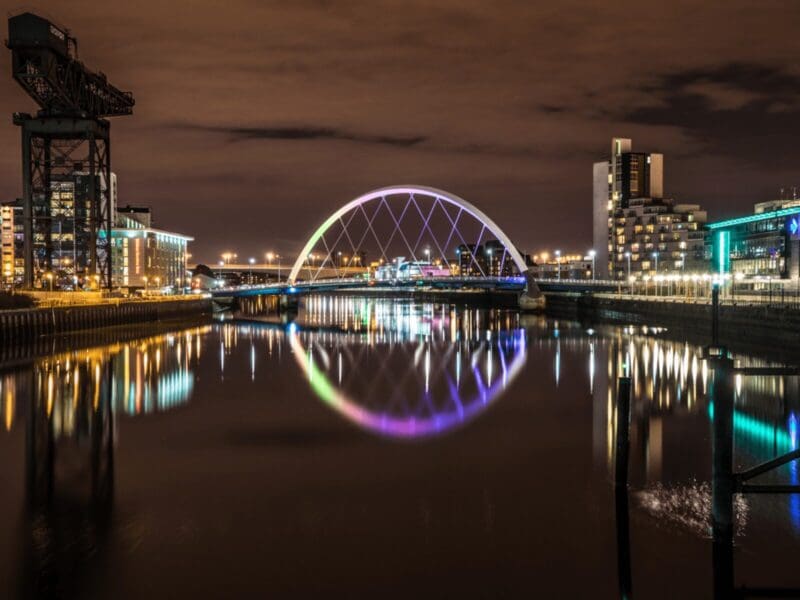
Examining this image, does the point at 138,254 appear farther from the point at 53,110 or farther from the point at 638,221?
the point at 638,221

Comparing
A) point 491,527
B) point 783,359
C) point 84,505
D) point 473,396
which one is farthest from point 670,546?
point 783,359

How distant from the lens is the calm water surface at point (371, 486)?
410 inches

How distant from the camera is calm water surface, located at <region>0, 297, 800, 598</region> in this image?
34.2ft

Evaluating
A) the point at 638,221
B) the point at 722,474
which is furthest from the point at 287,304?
the point at 722,474

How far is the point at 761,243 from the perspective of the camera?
253 ft

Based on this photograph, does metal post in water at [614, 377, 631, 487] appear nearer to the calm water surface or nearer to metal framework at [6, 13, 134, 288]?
the calm water surface

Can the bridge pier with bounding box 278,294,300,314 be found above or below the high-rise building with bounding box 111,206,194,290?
below

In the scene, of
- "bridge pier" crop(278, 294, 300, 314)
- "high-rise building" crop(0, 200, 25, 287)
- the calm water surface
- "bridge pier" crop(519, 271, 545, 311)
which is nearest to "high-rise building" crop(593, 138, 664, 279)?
"bridge pier" crop(519, 271, 545, 311)

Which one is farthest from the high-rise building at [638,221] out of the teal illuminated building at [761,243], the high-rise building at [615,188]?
the teal illuminated building at [761,243]

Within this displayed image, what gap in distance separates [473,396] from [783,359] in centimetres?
1367

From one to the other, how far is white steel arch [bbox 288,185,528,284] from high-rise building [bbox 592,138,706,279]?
26.2 metres

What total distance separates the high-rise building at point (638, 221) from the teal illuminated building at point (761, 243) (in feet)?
70.6

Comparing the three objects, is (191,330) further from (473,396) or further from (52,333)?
(473,396)

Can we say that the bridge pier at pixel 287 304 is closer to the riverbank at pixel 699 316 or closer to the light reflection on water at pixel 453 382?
the riverbank at pixel 699 316
